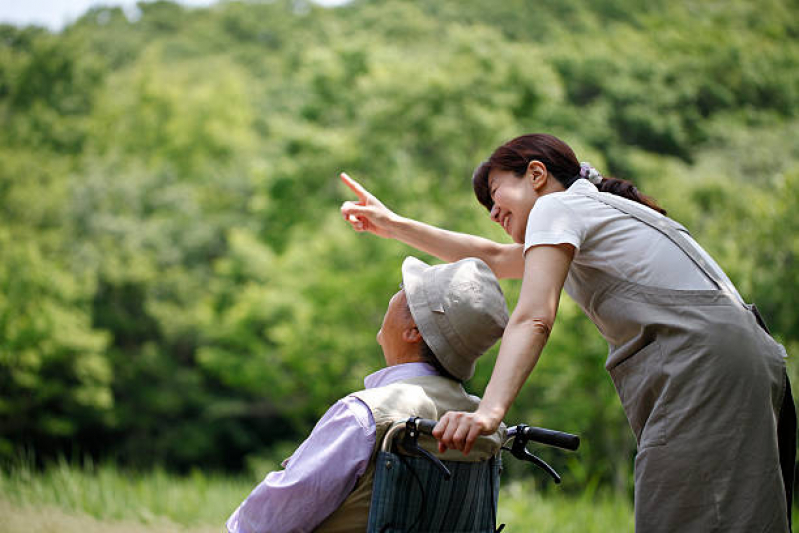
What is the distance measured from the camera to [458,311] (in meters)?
1.60

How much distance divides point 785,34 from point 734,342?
24.3 meters

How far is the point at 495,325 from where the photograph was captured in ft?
5.29

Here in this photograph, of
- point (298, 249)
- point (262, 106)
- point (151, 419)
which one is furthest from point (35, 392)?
point (262, 106)

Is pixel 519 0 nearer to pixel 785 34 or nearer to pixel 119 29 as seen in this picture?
pixel 785 34

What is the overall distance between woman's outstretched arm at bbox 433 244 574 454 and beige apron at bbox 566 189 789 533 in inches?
7.8

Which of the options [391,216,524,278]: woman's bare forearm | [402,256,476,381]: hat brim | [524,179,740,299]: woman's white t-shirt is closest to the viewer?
[524,179,740,299]: woman's white t-shirt

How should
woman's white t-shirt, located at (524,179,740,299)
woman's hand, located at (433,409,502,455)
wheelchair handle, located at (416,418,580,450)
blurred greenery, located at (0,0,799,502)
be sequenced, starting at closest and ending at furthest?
woman's hand, located at (433,409,502,455) < wheelchair handle, located at (416,418,580,450) < woman's white t-shirt, located at (524,179,740,299) < blurred greenery, located at (0,0,799,502)

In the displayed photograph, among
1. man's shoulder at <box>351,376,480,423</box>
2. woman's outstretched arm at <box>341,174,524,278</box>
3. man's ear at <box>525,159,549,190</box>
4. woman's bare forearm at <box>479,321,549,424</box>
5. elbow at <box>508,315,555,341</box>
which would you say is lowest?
man's shoulder at <box>351,376,480,423</box>

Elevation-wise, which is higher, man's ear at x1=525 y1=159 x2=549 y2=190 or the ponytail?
man's ear at x1=525 y1=159 x2=549 y2=190

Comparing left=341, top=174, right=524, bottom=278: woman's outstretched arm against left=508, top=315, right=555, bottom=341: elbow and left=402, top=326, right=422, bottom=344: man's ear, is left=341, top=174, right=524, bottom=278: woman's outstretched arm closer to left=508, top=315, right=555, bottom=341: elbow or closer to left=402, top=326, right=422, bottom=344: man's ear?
left=402, top=326, right=422, bottom=344: man's ear

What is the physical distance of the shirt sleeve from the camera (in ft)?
4.79

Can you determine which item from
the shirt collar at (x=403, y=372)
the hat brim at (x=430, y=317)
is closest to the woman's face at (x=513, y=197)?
the hat brim at (x=430, y=317)

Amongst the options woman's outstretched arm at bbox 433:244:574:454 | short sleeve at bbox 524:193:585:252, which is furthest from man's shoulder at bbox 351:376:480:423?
short sleeve at bbox 524:193:585:252

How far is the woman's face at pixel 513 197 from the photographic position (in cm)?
177
